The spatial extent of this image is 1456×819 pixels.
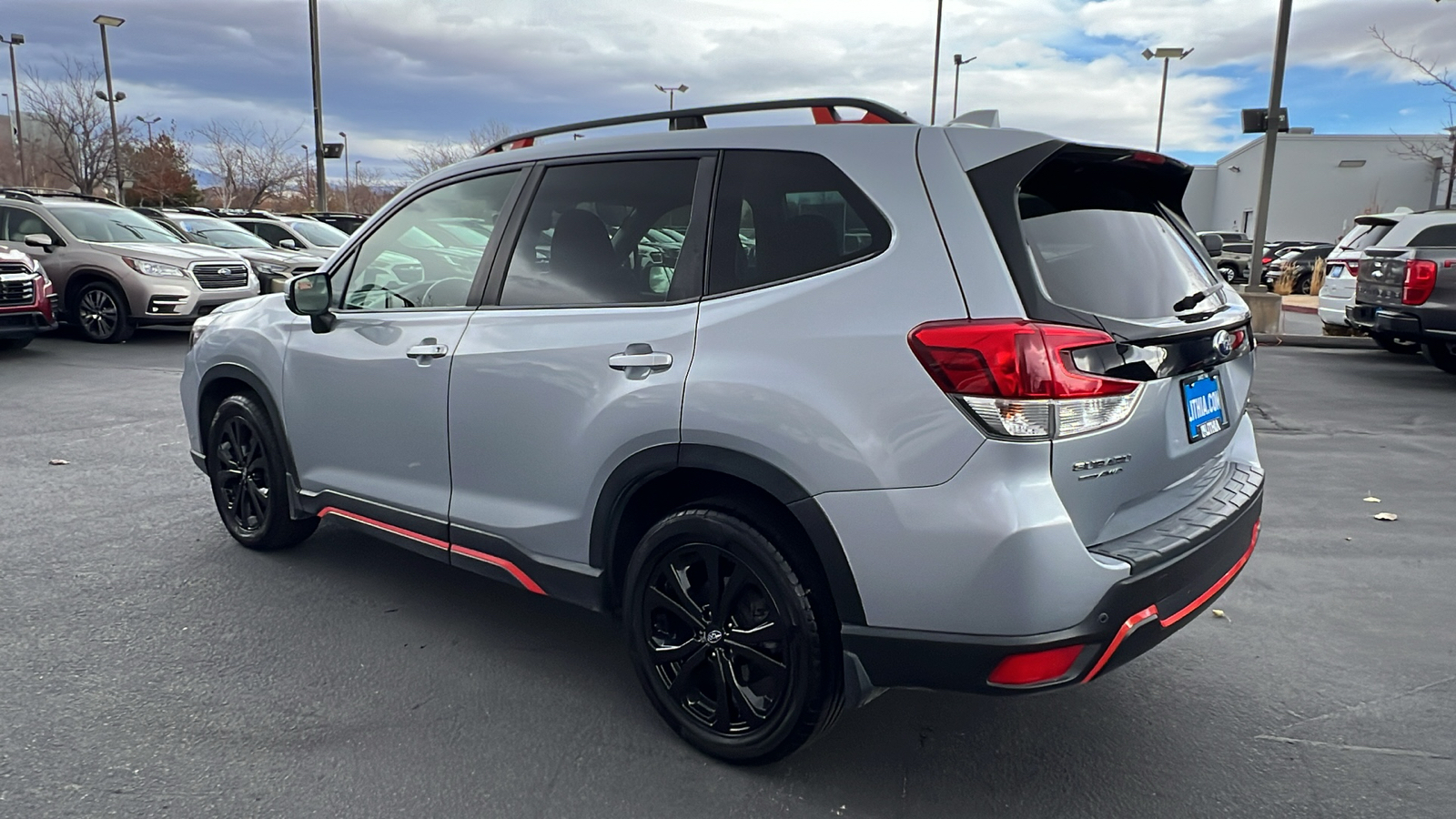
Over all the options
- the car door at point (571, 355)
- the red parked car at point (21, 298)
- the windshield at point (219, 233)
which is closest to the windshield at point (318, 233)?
the windshield at point (219, 233)

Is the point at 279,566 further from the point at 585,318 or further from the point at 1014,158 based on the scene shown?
the point at 1014,158

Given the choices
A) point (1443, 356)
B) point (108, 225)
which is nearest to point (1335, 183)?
point (1443, 356)

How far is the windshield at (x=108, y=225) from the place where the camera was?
12.8 metres

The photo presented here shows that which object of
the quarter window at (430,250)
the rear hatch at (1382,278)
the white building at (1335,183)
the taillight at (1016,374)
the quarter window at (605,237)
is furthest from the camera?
the white building at (1335,183)

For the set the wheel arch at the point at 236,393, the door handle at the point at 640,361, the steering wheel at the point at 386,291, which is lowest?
the wheel arch at the point at 236,393

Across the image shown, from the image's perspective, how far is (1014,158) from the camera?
100 inches

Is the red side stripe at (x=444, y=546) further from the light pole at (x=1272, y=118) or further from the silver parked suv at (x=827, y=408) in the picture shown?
the light pole at (x=1272, y=118)

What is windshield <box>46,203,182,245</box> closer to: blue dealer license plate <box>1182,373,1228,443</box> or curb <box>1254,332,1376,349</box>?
blue dealer license plate <box>1182,373,1228,443</box>

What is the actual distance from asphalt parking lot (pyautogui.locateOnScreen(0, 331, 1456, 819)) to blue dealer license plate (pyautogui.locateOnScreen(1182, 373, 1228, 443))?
3.17ft

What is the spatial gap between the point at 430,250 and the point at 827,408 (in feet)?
6.43

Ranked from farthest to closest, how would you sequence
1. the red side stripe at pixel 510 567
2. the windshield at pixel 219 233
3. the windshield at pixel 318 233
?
the windshield at pixel 318 233
the windshield at pixel 219 233
the red side stripe at pixel 510 567

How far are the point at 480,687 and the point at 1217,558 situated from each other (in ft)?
7.57

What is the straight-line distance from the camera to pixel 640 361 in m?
2.85

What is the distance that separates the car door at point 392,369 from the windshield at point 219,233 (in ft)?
45.3
